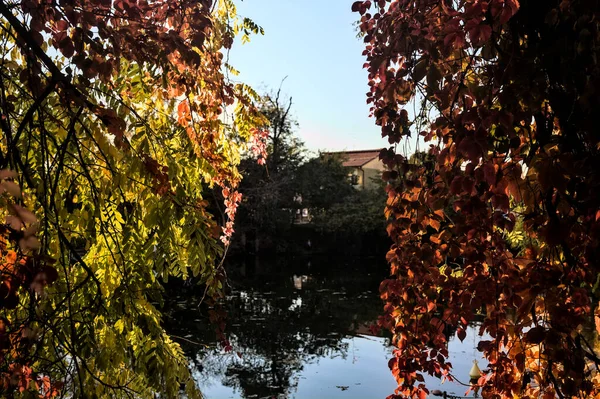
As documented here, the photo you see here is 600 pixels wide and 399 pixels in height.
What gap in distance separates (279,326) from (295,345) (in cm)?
110

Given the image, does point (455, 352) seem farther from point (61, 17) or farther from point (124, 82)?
point (61, 17)

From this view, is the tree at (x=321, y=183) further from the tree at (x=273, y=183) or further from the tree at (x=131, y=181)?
the tree at (x=131, y=181)

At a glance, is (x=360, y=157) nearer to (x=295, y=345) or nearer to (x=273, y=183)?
(x=273, y=183)

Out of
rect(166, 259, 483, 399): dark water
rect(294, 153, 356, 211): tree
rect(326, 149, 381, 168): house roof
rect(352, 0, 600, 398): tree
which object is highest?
rect(326, 149, 381, 168): house roof

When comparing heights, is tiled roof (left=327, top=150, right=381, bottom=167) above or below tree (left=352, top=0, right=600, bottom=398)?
above

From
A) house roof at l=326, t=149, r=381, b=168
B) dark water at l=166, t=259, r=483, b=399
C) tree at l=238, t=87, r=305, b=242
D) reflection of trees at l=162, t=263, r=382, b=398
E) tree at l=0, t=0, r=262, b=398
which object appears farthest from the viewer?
house roof at l=326, t=149, r=381, b=168

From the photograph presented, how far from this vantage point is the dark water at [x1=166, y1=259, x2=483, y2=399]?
749 centimetres

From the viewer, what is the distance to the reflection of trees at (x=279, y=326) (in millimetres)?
7918

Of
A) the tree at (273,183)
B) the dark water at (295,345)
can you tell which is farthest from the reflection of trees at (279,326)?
the tree at (273,183)

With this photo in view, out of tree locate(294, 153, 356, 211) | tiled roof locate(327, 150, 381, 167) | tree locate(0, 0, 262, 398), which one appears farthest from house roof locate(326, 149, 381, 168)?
tree locate(0, 0, 262, 398)

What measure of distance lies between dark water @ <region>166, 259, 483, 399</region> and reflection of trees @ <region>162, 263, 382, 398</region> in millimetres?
15

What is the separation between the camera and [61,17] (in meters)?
1.33

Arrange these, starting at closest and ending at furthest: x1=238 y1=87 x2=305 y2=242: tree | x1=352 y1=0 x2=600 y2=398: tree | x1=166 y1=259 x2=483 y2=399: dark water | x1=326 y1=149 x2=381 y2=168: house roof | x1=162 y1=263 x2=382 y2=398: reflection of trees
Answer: x1=352 y1=0 x2=600 y2=398: tree → x1=166 y1=259 x2=483 y2=399: dark water → x1=162 y1=263 x2=382 y2=398: reflection of trees → x1=238 y1=87 x2=305 y2=242: tree → x1=326 y1=149 x2=381 y2=168: house roof

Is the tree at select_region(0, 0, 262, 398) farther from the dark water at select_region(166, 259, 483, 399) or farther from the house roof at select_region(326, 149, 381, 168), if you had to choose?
the house roof at select_region(326, 149, 381, 168)
